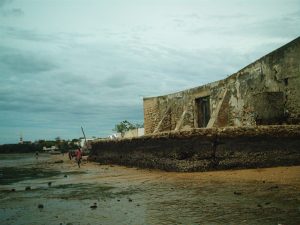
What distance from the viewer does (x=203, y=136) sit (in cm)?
734

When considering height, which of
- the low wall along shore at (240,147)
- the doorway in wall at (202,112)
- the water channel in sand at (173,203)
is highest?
the doorway in wall at (202,112)

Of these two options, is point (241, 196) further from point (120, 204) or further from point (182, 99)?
point (182, 99)

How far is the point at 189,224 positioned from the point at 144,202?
126cm

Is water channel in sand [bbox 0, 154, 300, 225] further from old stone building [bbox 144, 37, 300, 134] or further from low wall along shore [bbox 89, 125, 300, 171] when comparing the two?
old stone building [bbox 144, 37, 300, 134]

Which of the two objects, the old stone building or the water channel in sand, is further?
the old stone building

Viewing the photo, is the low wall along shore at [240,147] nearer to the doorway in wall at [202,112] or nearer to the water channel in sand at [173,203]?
the water channel in sand at [173,203]

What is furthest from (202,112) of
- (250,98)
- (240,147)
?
(240,147)

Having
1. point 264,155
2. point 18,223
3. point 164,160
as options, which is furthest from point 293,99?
point 18,223

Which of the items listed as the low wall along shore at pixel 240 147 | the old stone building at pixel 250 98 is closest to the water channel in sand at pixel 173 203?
the low wall along shore at pixel 240 147

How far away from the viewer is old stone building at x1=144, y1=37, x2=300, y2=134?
8.54m

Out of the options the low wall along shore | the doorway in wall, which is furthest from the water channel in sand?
the doorway in wall

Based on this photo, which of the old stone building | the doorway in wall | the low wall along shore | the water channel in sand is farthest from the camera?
the doorway in wall

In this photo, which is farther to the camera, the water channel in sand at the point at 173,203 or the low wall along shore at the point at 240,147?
the low wall along shore at the point at 240,147

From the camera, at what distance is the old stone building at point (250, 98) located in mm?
8539
